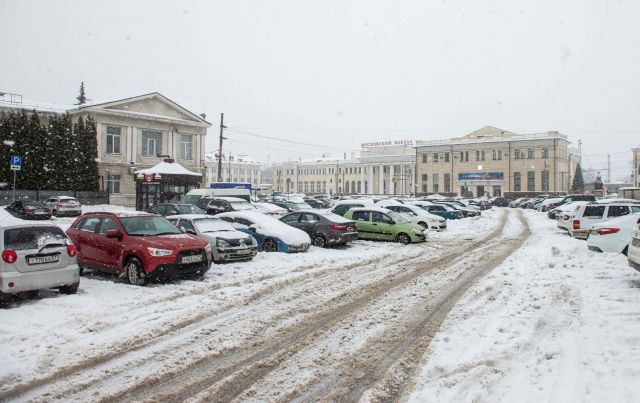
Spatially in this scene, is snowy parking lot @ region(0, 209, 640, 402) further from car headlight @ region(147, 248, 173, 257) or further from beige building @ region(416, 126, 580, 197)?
beige building @ region(416, 126, 580, 197)

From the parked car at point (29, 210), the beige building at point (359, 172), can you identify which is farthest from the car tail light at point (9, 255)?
the beige building at point (359, 172)

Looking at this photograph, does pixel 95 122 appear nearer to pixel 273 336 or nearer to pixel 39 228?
pixel 39 228

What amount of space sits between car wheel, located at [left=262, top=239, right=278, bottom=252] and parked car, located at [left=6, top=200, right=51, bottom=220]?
1999 centimetres

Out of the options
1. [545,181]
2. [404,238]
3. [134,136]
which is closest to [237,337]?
[404,238]

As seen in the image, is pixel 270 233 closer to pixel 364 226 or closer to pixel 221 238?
pixel 221 238

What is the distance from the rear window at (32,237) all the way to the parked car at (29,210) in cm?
2287

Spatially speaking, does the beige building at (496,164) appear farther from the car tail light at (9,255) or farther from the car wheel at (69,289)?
the car tail light at (9,255)

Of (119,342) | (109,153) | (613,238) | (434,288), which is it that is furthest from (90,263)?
→ (109,153)

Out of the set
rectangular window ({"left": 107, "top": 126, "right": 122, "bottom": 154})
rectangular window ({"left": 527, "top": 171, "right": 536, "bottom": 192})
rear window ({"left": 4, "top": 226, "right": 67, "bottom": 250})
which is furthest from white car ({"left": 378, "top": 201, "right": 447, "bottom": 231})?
rectangular window ({"left": 527, "top": 171, "right": 536, "bottom": 192})

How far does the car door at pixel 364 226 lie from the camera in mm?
19594

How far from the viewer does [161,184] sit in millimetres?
31391

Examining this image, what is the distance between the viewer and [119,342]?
258 inches

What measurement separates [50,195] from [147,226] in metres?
33.5

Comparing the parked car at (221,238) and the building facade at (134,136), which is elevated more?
the building facade at (134,136)
